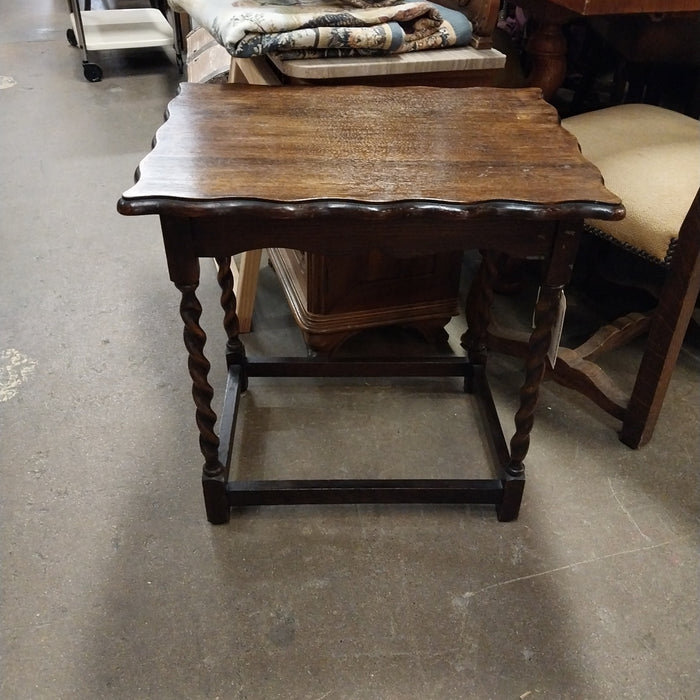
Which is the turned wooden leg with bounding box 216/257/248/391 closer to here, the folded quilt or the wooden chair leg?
the folded quilt

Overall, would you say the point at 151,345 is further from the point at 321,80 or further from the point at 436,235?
the point at 436,235

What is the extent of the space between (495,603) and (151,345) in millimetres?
929

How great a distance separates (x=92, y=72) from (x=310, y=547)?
273cm

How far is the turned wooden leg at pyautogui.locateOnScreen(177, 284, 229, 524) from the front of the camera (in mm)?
917

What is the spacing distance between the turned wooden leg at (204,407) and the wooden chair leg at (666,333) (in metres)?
0.76

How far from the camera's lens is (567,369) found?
1.31 meters

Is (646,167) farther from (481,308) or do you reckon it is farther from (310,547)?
(310,547)

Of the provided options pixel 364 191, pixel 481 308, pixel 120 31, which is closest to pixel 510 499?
pixel 481 308

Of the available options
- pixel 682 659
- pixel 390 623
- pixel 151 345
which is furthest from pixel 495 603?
pixel 151 345

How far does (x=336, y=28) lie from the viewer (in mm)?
1182

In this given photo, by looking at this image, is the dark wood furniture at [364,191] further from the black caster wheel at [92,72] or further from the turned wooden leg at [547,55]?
the black caster wheel at [92,72]

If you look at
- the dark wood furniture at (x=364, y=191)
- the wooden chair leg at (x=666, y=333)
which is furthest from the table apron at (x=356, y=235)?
the wooden chair leg at (x=666, y=333)

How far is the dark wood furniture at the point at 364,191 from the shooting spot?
798mm

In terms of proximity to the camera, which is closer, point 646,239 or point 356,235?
point 356,235
